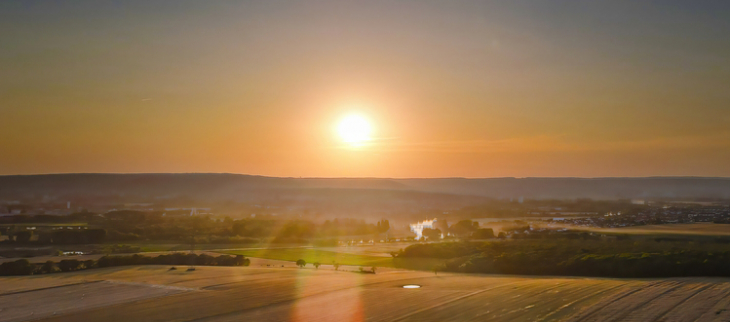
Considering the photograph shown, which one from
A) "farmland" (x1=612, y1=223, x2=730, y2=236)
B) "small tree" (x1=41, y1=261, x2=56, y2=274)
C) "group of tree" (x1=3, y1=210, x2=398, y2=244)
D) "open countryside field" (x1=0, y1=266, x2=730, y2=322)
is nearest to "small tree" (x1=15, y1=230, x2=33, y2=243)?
"group of tree" (x1=3, y1=210, x2=398, y2=244)

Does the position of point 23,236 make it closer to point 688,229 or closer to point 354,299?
point 354,299

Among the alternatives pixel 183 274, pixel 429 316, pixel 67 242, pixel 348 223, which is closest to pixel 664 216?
pixel 429 316

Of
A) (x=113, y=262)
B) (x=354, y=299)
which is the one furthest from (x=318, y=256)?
(x=354, y=299)

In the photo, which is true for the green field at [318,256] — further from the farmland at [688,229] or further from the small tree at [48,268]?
the farmland at [688,229]

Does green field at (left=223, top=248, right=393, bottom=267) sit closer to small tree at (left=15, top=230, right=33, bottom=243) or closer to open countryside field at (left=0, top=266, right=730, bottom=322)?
open countryside field at (left=0, top=266, right=730, bottom=322)

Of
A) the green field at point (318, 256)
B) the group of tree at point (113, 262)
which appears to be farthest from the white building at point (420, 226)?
the group of tree at point (113, 262)

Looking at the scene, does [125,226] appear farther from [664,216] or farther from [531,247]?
[664,216]

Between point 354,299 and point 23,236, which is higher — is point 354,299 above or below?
below
